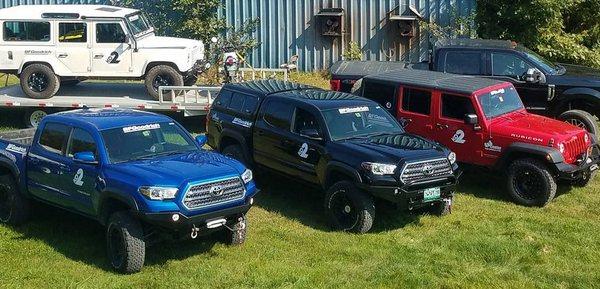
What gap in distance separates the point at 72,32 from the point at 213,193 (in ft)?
27.5

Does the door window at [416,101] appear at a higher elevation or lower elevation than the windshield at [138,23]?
lower

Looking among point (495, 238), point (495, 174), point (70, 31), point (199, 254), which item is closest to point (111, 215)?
point (199, 254)

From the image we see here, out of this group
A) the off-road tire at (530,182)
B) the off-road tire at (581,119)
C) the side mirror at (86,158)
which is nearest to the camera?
the side mirror at (86,158)

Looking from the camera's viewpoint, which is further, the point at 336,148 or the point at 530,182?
the point at 530,182

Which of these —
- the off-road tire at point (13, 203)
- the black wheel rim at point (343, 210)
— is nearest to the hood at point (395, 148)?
the black wheel rim at point (343, 210)

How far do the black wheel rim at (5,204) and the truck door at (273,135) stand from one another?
3.46 m

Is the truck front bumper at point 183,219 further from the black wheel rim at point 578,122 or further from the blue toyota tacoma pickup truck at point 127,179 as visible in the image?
the black wheel rim at point 578,122

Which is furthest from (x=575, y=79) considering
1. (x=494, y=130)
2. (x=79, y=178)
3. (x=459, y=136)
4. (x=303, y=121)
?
(x=79, y=178)

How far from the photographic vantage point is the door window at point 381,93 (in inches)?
471

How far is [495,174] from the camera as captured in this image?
12.0 metres

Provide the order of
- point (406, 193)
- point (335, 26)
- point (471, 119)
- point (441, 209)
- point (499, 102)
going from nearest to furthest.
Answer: point (406, 193) < point (441, 209) < point (471, 119) < point (499, 102) < point (335, 26)

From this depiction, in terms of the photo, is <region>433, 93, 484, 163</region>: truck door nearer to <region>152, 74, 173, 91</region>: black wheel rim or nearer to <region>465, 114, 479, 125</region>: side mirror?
<region>465, 114, 479, 125</region>: side mirror

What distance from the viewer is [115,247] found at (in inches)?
334

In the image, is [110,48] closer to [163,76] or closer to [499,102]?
[163,76]
